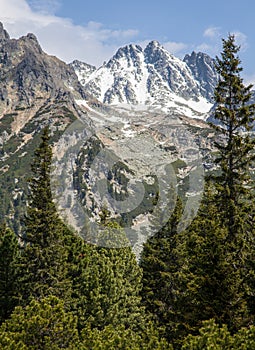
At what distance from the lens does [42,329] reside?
56.9 feet

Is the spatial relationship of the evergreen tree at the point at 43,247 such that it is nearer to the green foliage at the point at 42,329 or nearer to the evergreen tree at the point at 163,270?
the evergreen tree at the point at 163,270

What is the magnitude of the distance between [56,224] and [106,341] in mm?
18117

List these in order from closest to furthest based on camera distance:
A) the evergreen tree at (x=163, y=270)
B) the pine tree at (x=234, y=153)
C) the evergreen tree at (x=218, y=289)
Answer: the evergreen tree at (x=218, y=289) → the pine tree at (x=234, y=153) → the evergreen tree at (x=163, y=270)

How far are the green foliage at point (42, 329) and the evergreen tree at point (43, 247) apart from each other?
11.6 meters

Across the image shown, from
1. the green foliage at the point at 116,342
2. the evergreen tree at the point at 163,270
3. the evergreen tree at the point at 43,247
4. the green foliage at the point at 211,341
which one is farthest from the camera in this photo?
the evergreen tree at the point at 163,270

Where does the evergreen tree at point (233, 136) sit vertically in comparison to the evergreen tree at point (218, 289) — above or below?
above

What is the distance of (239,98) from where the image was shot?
84.2ft

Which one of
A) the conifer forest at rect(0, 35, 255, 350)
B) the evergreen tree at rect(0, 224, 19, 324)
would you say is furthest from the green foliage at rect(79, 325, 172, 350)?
the evergreen tree at rect(0, 224, 19, 324)

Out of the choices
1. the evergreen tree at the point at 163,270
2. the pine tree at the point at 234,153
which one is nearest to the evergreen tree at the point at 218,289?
the pine tree at the point at 234,153

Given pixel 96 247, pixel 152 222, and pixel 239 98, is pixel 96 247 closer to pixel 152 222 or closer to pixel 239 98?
pixel 152 222

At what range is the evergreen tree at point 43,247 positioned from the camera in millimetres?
30281

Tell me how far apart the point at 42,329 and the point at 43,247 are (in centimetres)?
1493

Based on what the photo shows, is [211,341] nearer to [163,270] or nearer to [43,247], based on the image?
[43,247]

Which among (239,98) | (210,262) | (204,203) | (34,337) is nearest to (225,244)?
(210,262)
